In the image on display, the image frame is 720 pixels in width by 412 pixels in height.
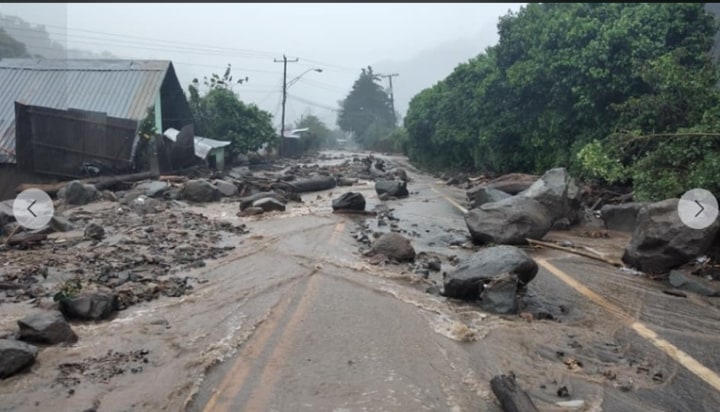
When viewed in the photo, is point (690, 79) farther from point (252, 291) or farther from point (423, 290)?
point (252, 291)

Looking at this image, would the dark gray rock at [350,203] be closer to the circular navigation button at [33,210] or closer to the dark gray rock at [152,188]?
the dark gray rock at [152,188]

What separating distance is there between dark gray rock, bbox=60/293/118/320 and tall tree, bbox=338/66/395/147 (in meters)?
67.9

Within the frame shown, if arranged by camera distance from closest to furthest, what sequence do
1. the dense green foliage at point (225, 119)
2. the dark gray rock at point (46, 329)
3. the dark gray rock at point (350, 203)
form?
the dark gray rock at point (46, 329), the dark gray rock at point (350, 203), the dense green foliage at point (225, 119)

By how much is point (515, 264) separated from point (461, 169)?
956 inches

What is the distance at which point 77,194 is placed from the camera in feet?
49.5

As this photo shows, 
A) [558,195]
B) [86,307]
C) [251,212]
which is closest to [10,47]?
[251,212]

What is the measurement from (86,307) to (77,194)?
1025 centimetres

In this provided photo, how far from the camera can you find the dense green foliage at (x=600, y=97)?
11.1 m

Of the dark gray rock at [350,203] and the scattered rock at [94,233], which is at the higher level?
the dark gray rock at [350,203]

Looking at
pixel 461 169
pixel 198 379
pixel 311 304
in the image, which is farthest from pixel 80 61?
pixel 198 379

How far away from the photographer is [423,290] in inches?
299

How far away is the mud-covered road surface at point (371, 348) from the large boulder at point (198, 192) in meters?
8.20

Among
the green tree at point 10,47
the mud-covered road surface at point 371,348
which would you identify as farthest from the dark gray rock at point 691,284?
the green tree at point 10,47

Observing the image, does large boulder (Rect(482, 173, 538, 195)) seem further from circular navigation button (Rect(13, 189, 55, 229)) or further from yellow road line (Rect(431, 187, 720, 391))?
circular navigation button (Rect(13, 189, 55, 229))
